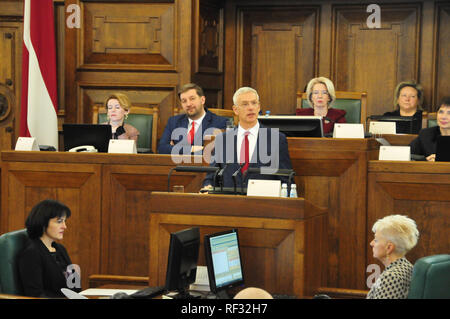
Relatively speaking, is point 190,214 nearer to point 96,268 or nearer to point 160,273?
point 160,273

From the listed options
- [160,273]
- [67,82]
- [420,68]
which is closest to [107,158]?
[160,273]

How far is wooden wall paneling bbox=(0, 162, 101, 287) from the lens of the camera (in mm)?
4762

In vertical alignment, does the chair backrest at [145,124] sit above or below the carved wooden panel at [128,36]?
below

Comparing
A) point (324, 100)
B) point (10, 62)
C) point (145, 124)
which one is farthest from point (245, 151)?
point (10, 62)

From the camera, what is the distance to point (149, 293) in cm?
319

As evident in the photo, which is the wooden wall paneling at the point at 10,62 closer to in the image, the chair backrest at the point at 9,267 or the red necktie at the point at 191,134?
the red necktie at the point at 191,134

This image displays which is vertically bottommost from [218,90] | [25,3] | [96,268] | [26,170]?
[96,268]

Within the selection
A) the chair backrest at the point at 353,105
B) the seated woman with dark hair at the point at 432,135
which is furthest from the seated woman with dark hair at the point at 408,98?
the seated woman with dark hair at the point at 432,135

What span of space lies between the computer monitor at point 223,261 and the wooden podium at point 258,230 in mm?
93

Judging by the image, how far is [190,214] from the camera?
3447 mm

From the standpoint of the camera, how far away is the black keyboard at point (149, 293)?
3133mm

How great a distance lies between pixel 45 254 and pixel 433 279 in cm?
183

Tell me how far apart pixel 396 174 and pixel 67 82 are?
3.66 metres

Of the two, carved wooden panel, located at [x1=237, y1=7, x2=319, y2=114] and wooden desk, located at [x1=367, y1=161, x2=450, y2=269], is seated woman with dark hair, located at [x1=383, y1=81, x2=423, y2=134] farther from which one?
wooden desk, located at [x1=367, y1=161, x2=450, y2=269]
